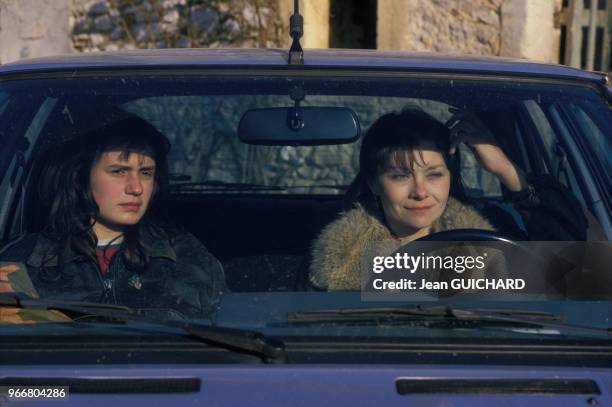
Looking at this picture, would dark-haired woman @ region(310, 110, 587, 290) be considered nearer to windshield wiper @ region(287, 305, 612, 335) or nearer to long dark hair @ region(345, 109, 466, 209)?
long dark hair @ region(345, 109, 466, 209)

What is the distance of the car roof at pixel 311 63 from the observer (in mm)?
2980

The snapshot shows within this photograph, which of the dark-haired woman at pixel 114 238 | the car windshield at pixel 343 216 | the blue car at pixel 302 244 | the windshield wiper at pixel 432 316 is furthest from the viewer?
the dark-haired woman at pixel 114 238

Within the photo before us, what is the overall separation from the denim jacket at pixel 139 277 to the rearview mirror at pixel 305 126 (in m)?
0.43

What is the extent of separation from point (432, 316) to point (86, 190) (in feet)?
3.28

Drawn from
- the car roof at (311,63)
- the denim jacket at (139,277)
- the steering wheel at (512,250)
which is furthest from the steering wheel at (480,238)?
the denim jacket at (139,277)

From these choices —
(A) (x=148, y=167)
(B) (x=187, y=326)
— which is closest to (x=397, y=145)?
(A) (x=148, y=167)

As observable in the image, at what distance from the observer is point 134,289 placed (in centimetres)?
279

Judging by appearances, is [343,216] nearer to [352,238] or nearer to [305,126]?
[352,238]

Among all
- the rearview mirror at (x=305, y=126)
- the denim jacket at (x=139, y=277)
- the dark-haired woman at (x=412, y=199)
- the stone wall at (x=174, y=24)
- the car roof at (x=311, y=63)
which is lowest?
the denim jacket at (x=139, y=277)

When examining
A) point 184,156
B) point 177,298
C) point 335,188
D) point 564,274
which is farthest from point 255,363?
point 335,188

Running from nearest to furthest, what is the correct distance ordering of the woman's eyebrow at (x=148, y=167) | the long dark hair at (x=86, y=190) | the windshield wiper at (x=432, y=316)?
the windshield wiper at (x=432, y=316)
the long dark hair at (x=86, y=190)
the woman's eyebrow at (x=148, y=167)

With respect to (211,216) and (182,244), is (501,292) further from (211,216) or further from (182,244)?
(211,216)

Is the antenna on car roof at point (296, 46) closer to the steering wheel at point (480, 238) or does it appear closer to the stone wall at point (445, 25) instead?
the steering wheel at point (480, 238)

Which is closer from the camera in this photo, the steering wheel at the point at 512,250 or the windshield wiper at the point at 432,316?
the windshield wiper at the point at 432,316
